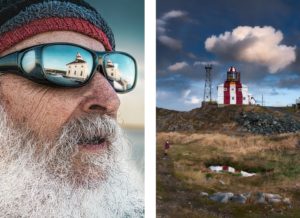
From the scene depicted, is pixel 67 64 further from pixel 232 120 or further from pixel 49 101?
pixel 232 120

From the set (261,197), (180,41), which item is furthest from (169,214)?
(180,41)

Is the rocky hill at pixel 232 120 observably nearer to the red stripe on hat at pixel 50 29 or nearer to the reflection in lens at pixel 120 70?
the reflection in lens at pixel 120 70

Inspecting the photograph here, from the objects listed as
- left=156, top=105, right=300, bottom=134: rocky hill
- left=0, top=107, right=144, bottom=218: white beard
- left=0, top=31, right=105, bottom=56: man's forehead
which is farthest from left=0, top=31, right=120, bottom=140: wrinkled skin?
left=156, top=105, right=300, bottom=134: rocky hill

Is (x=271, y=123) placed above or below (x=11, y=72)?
below

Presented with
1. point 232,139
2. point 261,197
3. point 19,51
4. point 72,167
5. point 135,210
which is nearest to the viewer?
point 19,51

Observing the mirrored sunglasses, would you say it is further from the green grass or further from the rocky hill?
the green grass

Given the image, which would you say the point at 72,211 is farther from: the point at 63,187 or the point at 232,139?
the point at 232,139
